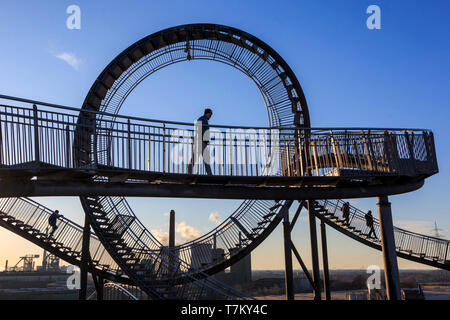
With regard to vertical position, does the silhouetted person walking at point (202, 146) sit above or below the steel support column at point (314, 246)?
above

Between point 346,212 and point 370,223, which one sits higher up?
point 346,212

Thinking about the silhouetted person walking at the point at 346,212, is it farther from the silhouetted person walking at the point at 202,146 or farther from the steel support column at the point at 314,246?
the silhouetted person walking at the point at 202,146

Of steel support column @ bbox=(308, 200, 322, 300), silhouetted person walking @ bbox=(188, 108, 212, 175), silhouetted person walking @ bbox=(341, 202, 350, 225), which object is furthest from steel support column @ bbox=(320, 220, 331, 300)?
silhouetted person walking @ bbox=(188, 108, 212, 175)

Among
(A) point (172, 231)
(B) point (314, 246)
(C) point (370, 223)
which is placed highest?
(A) point (172, 231)

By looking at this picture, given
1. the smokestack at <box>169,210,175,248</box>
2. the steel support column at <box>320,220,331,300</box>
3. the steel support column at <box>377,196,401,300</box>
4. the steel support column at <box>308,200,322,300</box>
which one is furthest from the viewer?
the smokestack at <box>169,210,175,248</box>

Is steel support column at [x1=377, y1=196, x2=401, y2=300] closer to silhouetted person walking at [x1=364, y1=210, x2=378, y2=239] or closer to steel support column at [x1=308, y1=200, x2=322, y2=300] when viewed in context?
steel support column at [x1=308, y1=200, x2=322, y2=300]

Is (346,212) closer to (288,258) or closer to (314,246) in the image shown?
(314,246)

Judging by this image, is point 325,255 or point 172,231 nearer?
point 325,255

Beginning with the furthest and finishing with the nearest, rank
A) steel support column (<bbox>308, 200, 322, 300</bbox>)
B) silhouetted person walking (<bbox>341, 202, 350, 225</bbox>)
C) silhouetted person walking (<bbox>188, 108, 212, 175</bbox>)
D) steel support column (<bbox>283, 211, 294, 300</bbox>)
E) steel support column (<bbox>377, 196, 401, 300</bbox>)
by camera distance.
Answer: silhouetted person walking (<bbox>341, 202, 350, 225</bbox>) → steel support column (<bbox>308, 200, 322, 300</bbox>) → steel support column (<bbox>283, 211, 294, 300</bbox>) → steel support column (<bbox>377, 196, 401, 300</bbox>) → silhouetted person walking (<bbox>188, 108, 212, 175</bbox>)

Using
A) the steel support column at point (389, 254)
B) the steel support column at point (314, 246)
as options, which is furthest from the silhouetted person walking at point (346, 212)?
the steel support column at point (389, 254)

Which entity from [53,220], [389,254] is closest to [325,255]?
[389,254]

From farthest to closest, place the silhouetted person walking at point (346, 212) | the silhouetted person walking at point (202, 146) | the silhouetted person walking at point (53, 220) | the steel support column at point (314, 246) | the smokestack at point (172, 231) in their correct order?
the smokestack at point (172, 231) < the silhouetted person walking at point (346, 212) < the silhouetted person walking at point (53, 220) < the steel support column at point (314, 246) < the silhouetted person walking at point (202, 146)
